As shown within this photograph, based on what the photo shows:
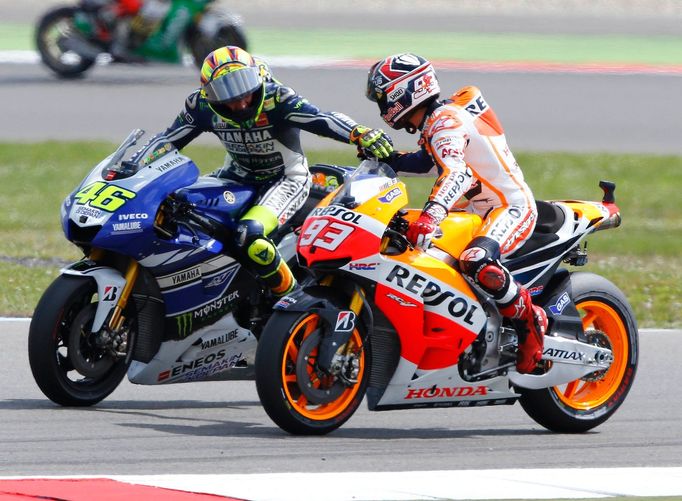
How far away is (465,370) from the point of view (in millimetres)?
6961

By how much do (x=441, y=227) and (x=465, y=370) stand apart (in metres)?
0.69

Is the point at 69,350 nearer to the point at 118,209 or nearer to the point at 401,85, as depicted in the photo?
the point at 118,209

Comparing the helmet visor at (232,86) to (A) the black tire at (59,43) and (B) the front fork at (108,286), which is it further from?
(A) the black tire at (59,43)

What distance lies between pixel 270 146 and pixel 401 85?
1058 millimetres

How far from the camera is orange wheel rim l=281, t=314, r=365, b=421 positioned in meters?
6.56

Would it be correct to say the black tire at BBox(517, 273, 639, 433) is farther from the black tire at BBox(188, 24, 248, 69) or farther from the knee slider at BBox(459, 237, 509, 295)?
the black tire at BBox(188, 24, 248, 69)

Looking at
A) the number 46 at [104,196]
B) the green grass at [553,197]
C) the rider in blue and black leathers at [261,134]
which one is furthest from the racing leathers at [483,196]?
the green grass at [553,197]

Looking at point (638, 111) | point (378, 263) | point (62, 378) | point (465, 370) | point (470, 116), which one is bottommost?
point (638, 111)

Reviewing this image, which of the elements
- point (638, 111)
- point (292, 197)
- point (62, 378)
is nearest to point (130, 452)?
point (62, 378)

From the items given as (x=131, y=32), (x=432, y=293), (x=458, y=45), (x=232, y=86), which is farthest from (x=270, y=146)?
(x=458, y=45)

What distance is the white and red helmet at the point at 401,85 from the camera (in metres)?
6.88

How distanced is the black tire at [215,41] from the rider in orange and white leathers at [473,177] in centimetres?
1223

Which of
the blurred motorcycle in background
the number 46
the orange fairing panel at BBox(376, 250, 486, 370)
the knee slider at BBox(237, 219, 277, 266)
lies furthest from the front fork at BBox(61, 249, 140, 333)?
the blurred motorcycle in background

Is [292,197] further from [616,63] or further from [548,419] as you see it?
[616,63]
